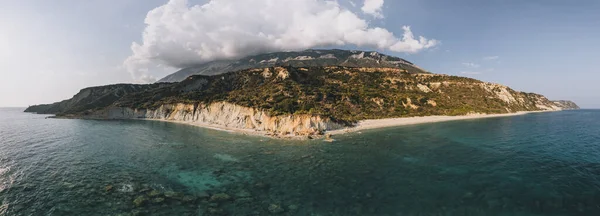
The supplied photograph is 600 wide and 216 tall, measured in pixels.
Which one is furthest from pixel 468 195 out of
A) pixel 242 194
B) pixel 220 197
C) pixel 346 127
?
pixel 346 127

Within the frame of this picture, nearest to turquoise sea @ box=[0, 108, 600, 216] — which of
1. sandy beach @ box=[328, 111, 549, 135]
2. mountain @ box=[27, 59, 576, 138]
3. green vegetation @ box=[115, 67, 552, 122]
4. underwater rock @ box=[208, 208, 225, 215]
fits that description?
underwater rock @ box=[208, 208, 225, 215]

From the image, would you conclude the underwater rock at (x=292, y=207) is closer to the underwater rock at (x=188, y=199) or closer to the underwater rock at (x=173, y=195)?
the underwater rock at (x=188, y=199)

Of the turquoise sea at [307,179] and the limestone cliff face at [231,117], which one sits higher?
the limestone cliff face at [231,117]

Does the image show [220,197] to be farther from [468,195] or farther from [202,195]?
[468,195]

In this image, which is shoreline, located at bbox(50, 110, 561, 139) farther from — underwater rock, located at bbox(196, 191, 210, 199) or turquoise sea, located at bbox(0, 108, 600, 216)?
underwater rock, located at bbox(196, 191, 210, 199)

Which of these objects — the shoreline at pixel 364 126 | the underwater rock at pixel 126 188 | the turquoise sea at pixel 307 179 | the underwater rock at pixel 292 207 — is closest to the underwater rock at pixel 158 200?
the turquoise sea at pixel 307 179

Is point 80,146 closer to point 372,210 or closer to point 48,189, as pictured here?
point 48,189

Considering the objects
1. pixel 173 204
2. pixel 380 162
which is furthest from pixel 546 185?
pixel 173 204

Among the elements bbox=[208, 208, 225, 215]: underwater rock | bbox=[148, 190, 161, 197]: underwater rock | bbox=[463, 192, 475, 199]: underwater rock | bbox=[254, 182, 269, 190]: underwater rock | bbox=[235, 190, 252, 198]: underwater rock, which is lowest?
bbox=[208, 208, 225, 215]: underwater rock
